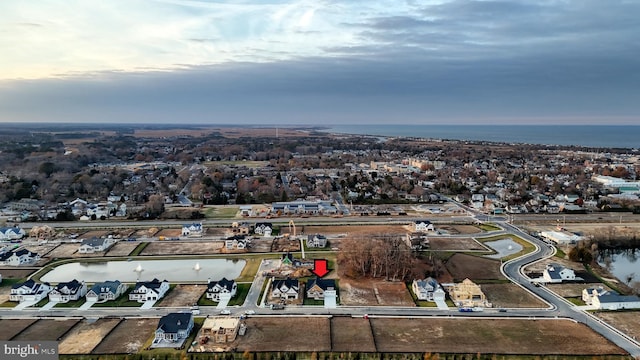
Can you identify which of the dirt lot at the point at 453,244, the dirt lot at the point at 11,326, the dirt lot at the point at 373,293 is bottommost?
the dirt lot at the point at 11,326

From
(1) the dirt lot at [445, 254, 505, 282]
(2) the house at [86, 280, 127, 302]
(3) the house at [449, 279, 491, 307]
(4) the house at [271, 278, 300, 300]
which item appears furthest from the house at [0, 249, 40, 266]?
(1) the dirt lot at [445, 254, 505, 282]

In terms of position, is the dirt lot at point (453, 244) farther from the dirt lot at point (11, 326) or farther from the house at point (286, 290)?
the dirt lot at point (11, 326)

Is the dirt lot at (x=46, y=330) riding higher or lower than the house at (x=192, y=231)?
lower

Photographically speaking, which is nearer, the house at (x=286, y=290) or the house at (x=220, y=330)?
the house at (x=220, y=330)

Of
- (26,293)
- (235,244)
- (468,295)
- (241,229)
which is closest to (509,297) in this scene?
(468,295)

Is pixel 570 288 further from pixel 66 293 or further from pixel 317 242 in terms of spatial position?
pixel 66 293

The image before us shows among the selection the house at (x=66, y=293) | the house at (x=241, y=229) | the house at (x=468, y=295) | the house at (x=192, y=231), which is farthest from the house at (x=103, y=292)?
the house at (x=468, y=295)

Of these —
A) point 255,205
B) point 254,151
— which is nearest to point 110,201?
point 255,205

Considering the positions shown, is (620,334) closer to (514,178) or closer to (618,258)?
(618,258)
